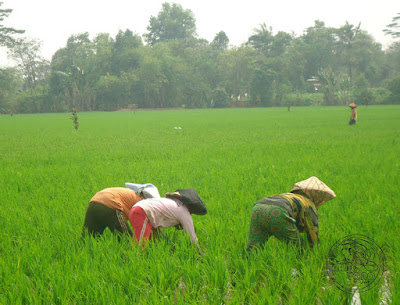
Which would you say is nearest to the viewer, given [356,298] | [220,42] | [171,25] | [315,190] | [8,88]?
[356,298]

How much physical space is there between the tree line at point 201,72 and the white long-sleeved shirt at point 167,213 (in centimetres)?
3867

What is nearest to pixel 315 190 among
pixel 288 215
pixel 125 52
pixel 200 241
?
pixel 288 215

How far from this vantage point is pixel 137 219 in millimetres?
2441

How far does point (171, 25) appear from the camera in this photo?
216 feet

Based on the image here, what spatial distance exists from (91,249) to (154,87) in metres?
40.4

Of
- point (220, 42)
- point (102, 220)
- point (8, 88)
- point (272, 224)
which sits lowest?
point (102, 220)

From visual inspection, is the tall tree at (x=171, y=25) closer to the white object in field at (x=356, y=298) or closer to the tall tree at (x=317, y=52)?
the tall tree at (x=317, y=52)

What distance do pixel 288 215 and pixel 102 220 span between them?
135 centimetres

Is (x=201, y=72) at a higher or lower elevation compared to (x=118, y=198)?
higher

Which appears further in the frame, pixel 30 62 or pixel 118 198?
pixel 30 62

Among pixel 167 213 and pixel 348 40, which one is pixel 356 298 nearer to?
pixel 167 213

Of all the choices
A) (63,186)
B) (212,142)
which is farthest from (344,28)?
(63,186)

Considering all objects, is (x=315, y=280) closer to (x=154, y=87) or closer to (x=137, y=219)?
(x=137, y=219)

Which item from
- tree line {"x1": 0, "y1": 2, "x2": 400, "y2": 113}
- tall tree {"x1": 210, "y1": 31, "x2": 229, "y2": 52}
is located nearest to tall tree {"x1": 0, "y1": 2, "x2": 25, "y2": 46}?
tree line {"x1": 0, "y1": 2, "x2": 400, "y2": 113}
